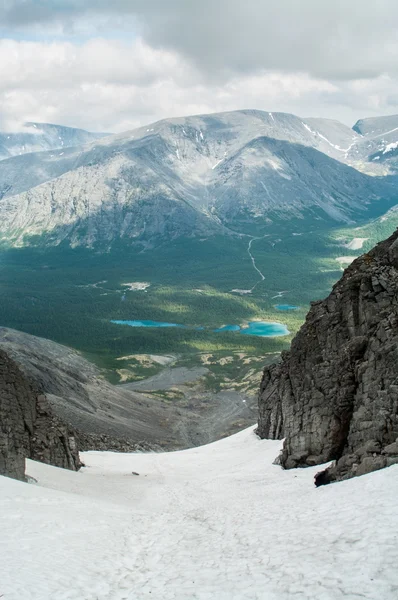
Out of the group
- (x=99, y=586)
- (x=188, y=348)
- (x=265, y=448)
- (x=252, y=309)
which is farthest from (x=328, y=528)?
(x=252, y=309)

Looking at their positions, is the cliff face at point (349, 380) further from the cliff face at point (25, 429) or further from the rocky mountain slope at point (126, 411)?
the rocky mountain slope at point (126, 411)

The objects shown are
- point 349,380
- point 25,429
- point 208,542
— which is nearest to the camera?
point 208,542

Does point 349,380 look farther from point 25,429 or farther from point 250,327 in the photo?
point 250,327

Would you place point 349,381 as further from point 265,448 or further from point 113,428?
point 113,428

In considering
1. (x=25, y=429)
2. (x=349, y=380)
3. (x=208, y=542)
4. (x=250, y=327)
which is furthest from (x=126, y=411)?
(x=250, y=327)

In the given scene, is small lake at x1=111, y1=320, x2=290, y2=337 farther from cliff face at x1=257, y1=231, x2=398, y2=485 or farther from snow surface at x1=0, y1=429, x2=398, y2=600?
snow surface at x1=0, y1=429, x2=398, y2=600

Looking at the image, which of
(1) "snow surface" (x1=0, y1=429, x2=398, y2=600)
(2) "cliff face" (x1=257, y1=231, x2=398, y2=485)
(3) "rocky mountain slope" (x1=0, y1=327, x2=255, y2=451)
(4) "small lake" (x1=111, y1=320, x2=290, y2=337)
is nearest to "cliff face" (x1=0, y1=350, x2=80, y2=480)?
(1) "snow surface" (x1=0, y1=429, x2=398, y2=600)
